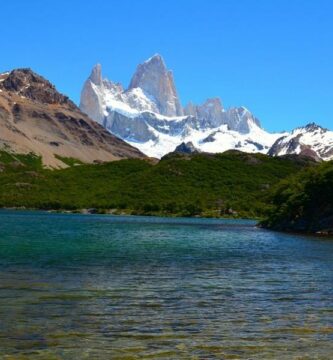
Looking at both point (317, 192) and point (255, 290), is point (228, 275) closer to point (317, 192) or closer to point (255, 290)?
point (255, 290)

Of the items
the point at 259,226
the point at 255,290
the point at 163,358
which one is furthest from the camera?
the point at 259,226

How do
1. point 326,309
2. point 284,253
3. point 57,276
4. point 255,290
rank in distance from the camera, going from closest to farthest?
point 326,309 < point 255,290 < point 57,276 < point 284,253

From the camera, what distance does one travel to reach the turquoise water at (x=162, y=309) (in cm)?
2214

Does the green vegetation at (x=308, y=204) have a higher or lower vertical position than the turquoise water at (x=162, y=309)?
higher

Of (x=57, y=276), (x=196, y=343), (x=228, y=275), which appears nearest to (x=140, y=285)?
(x=57, y=276)

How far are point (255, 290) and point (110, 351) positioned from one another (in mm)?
18125

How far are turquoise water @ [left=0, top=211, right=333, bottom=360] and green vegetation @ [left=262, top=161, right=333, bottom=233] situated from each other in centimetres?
7093

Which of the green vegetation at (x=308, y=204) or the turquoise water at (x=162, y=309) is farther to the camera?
the green vegetation at (x=308, y=204)

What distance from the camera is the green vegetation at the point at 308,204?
12565cm

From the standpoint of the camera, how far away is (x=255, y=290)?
37.9 meters

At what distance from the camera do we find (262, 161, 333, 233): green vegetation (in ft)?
412

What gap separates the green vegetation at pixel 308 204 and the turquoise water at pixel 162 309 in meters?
70.9

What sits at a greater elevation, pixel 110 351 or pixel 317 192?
pixel 317 192

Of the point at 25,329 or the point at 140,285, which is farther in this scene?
the point at 140,285
